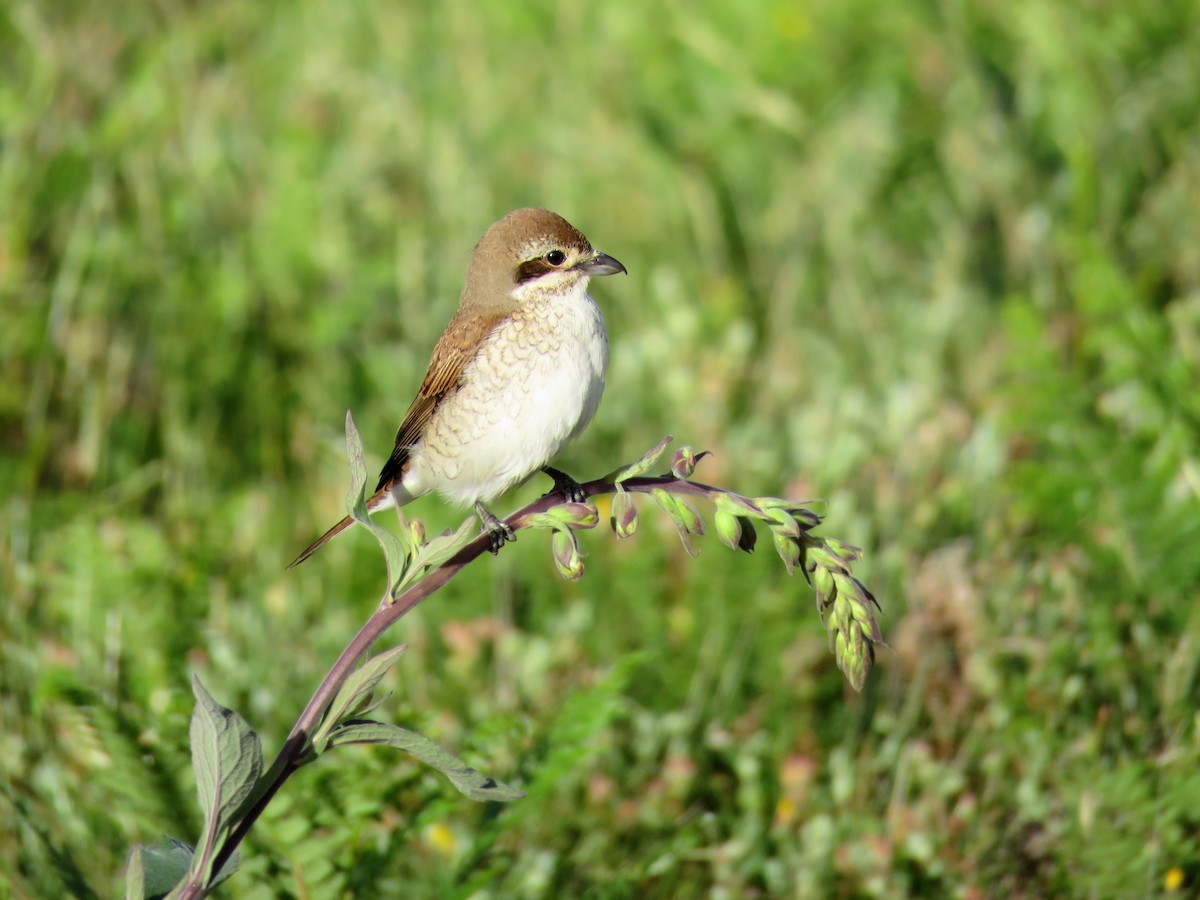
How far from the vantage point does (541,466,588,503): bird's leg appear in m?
2.65

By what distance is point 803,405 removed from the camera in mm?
5098

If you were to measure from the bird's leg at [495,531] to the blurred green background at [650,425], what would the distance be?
433 mm

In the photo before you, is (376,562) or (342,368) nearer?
(376,562)

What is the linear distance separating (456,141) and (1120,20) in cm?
301

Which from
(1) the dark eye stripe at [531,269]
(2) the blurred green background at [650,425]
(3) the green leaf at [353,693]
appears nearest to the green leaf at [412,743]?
(3) the green leaf at [353,693]

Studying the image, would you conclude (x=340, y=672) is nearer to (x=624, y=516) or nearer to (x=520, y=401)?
(x=624, y=516)

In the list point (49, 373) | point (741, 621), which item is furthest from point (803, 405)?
→ point (49, 373)

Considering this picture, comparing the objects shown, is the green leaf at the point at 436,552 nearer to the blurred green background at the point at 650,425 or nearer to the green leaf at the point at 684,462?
the green leaf at the point at 684,462

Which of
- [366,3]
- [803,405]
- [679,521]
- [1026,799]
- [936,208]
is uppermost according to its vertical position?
[366,3]

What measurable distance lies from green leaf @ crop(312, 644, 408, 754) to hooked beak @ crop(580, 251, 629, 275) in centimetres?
132

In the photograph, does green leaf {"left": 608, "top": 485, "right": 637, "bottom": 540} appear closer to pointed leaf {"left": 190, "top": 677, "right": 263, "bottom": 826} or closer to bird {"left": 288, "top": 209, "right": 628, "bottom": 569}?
pointed leaf {"left": 190, "top": 677, "right": 263, "bottom": 826}

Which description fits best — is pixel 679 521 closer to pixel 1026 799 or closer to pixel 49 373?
pixel 1026 799

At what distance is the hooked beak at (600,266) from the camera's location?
297 cm

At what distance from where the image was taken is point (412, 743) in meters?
1.86
